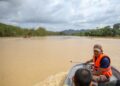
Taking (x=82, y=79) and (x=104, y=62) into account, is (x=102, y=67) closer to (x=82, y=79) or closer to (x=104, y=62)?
(x=104, y=62)

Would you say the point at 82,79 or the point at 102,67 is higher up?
the point at 82,79

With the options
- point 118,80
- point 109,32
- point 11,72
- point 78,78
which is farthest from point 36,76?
point 109,32

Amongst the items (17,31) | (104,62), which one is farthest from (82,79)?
(17,31)

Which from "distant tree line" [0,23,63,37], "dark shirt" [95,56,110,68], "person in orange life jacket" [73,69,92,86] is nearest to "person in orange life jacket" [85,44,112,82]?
"dark shirt" [95,56,110,68]

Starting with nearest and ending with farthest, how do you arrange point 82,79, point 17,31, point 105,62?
point 82,79 → point 105,62 → point 17,31

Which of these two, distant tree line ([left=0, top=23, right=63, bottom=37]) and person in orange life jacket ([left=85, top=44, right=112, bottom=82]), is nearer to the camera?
person in orange life jacket ([left=85, top=44, right=112, bottom=82])

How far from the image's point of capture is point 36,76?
10195 mm

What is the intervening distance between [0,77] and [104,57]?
6.41m

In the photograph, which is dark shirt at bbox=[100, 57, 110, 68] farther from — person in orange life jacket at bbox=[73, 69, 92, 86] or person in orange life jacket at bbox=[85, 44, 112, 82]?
person in orange life jacket at bbox=[73, 69, 92, 86]

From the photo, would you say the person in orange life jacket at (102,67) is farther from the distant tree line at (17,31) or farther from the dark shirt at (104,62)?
the distant tree line at (17,31)

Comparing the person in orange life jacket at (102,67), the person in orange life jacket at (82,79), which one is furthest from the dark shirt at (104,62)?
the person in orange life jacket at (82,79)

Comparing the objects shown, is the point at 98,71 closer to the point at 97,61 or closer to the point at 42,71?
the point at 97,61

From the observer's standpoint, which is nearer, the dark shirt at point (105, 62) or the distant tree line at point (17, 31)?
the dark shirt at point (105, 62)

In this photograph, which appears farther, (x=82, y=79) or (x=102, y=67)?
(x=102, y=67)
